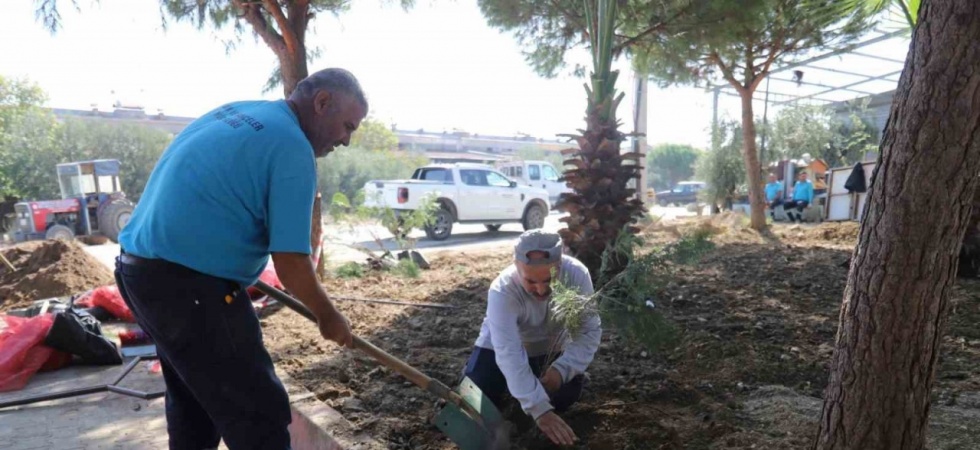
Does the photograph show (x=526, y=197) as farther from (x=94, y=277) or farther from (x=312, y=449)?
(x=312, y=449)

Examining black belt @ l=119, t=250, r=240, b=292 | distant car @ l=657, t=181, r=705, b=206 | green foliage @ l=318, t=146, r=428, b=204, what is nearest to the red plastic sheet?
black belt @ l=119, t=250, r=240, b=292

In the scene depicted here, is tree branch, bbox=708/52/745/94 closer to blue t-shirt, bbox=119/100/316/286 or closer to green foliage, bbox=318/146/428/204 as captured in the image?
blue t-shirt, bbox=119/100/316/286

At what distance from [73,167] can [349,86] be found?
1663 cm

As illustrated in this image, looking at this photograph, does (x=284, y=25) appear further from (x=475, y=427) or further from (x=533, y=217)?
(x=533, y=217)

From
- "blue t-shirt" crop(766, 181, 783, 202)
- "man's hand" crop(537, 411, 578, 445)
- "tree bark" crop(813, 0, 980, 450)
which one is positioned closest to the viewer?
"tree bark" crop(813, 0, 980, 450)

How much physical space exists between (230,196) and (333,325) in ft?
1.85

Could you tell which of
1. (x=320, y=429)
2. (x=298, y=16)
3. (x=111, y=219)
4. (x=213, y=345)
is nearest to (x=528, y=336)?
(x=320, y=429)

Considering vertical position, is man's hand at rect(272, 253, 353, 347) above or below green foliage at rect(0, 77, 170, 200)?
below

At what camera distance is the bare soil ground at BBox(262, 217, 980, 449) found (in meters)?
2.67

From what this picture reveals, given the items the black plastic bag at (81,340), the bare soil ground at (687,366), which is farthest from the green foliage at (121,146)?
the bare soil ground at (687,366)

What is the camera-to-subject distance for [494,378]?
3047 mm

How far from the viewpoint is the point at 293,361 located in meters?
4.05

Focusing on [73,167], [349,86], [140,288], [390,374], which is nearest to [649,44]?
[390,374]

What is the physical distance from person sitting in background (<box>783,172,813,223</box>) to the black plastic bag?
15.0 meters
